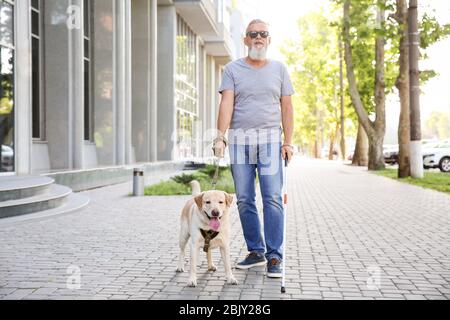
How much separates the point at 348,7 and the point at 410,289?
27.6 m

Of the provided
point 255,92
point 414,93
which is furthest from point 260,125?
point 414,93

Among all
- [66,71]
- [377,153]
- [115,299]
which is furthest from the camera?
[377,153]

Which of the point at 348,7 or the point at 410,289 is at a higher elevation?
the point at 348,7

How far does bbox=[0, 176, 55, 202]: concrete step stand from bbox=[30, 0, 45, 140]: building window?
6264 mm

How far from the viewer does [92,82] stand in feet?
72.8

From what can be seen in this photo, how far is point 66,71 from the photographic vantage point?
17922 mm

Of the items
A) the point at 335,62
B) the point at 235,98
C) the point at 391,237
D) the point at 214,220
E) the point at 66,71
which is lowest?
the point at 391,237

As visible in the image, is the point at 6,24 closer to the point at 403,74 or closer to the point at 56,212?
the point at 56,212

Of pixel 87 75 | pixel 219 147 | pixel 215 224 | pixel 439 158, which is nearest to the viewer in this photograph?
pixel 215 224

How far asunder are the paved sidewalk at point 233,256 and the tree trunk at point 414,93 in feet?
27.8

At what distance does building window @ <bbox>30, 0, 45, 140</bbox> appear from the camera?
59.5 feet

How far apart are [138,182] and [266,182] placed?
9.57m
